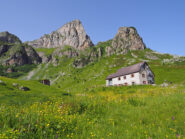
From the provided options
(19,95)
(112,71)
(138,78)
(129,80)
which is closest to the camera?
(19,95)

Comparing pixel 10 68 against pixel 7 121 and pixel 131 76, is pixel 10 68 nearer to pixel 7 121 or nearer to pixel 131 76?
pixel 131 76

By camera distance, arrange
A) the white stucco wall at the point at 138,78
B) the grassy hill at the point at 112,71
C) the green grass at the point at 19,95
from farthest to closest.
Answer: the grassy hill at the point at 112,71 < the white stucco wall at the point at 138,78 < the green grass at the point at 19,95

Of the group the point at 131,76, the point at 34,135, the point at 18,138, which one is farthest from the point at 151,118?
the point at 131,76

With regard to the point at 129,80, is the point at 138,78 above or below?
above

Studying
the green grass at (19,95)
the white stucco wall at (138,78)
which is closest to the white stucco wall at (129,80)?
the white stucco wall at (138,78)

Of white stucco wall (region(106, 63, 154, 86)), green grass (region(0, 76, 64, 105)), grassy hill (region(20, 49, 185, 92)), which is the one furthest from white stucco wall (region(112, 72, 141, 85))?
green grass (region(0, 76, 64, 105))

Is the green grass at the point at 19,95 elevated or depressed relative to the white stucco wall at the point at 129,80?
depressed

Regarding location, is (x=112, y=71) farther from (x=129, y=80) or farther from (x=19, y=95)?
(x=19, y=95)

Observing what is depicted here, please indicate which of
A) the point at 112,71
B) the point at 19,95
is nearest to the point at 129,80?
the point at 19,95

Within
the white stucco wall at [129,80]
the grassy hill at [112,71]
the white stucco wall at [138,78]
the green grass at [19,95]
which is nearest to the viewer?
the green grass at [19,95]

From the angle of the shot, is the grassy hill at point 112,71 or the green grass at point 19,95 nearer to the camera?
the green grass at point 19,95

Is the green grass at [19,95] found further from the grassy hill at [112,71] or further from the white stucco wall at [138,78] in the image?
the white stucco wall at [138,78]

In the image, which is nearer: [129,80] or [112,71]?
[129,80]

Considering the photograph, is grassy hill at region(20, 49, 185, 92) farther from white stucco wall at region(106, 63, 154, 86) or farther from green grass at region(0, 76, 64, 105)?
green grass at region(0, 76, 64, 105)
